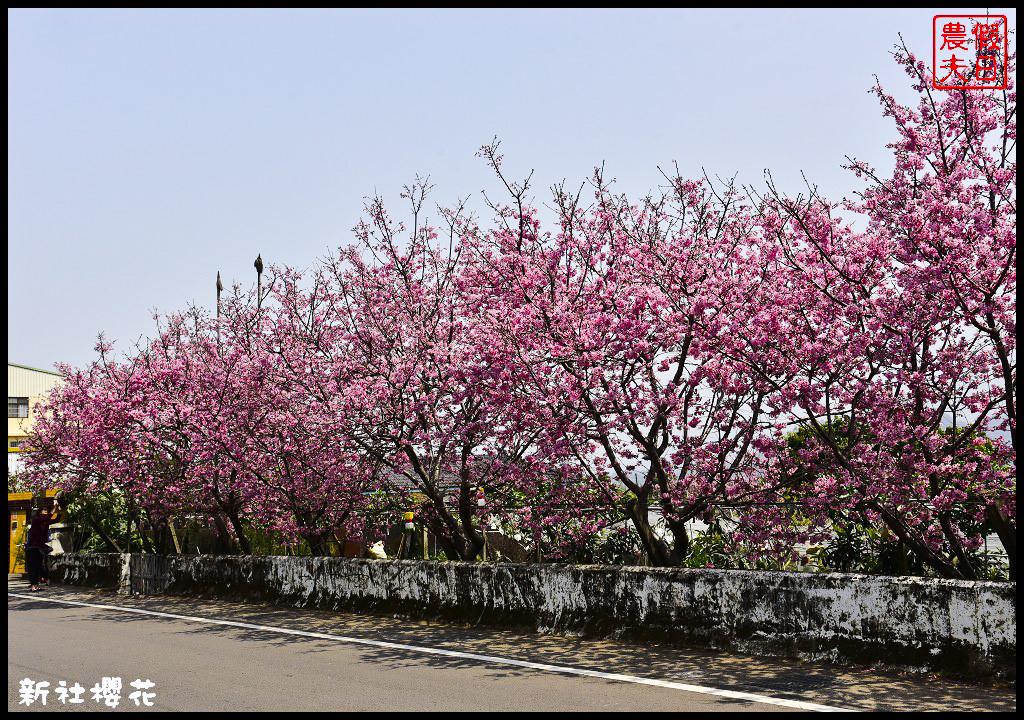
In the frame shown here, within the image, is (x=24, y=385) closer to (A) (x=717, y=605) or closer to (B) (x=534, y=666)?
(B) (x=534, y=666)

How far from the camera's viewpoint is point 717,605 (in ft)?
35.8

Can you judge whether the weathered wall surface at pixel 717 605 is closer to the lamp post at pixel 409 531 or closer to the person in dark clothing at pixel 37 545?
the lamp post at pixel 409 531

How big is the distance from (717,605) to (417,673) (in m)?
3.26

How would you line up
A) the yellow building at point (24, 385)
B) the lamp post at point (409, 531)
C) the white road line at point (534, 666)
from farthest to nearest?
1. the yellow building at point (24, 385)
2. the lamp post at point (409, 531)
3. the white road line at point (534, 666)

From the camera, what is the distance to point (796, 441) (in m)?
14.5

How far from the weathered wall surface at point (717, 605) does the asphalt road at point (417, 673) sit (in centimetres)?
26

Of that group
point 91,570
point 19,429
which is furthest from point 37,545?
point 19,429

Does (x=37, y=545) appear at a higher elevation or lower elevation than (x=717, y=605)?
higher

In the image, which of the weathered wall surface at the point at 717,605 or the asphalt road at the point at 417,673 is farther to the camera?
the weathered wall surface at the point at 717,605

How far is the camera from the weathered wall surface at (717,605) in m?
9.09

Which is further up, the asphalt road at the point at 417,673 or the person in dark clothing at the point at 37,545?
the person in dark clothing at the point at 37,545

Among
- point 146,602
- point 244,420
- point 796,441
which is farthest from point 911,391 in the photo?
point 146,602

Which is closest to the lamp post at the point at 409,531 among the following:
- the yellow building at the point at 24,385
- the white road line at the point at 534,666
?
the white road line at the point at 534,666

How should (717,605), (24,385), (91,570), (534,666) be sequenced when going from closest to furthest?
(534,666)
(717,605)
(91,570)
(24,385)
